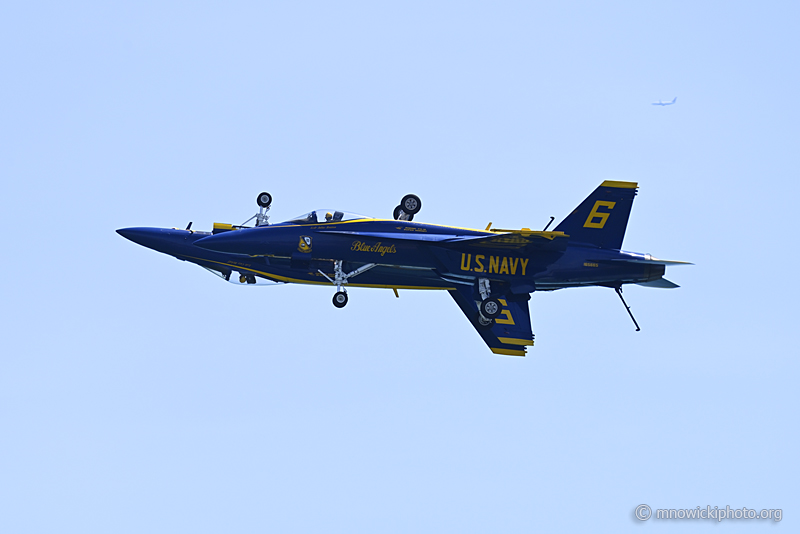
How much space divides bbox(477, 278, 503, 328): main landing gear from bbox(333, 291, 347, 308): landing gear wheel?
440cm

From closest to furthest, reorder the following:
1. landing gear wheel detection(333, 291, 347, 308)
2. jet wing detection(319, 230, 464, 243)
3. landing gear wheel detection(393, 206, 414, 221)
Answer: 1. landing gear wheel detection(333, 291, 347, 308)
2. jet wing detection(319, 230, 464, 243)
3. landing gear wheel detection(393, 206, 414, 221)

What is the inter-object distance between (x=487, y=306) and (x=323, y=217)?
5.89 m

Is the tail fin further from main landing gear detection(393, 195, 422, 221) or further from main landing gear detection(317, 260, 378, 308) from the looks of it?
main landing gear detection(317, 260, 378, 308)

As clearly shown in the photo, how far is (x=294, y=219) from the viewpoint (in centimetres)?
3228

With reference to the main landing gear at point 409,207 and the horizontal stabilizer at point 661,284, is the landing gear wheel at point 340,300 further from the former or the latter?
the horizontal stabilizer at point 661,284

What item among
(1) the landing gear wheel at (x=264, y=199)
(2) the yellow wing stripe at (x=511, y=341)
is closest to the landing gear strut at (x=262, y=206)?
(1) the landing gear wheel at (x=264, y=199)

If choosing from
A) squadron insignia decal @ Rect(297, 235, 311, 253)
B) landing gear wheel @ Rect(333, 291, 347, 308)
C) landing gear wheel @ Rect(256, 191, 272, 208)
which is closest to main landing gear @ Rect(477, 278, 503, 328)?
landing gear wheel @ Rect(333, 291, 347, 308)

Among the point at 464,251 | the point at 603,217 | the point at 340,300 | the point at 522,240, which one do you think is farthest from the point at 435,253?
the point at 603,217

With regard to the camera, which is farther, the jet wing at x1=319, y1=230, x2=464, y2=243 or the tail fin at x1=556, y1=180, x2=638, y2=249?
the tail fin at x1=556, y1=180, x2=638, y2=249

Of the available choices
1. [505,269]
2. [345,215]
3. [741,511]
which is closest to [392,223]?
[345,215]

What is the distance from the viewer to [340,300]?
30.8 m

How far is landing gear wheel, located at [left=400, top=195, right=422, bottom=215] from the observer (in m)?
32.6

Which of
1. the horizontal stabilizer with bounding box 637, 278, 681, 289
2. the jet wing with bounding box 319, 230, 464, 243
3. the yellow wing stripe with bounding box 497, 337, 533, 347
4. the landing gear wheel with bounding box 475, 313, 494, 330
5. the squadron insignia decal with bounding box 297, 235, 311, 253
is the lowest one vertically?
the yellow wing stripe with bounding box 497, 337, 533, 347

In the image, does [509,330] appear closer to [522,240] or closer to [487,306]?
[487,306]
